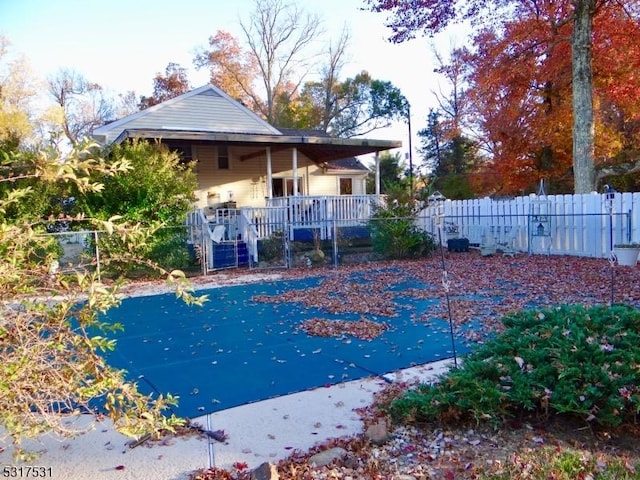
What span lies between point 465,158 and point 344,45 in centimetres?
1333

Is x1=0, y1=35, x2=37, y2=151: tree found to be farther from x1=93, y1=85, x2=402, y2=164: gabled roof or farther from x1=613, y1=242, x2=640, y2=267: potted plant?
x1=613, y1=242, x2=640, y2=267: potted plant

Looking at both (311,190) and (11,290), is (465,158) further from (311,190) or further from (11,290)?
(11,290)

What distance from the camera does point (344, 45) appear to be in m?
38.0

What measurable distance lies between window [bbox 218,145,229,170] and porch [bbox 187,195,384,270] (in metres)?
3.52

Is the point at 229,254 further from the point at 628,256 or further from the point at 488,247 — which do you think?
the point at 628,256

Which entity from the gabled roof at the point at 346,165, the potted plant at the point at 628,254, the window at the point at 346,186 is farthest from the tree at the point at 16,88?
the potted plant at the point at 628,254

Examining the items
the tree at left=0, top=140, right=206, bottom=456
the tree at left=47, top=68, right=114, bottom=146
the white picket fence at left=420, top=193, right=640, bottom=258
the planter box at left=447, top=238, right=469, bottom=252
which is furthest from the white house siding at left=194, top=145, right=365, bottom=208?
the tree at left=47, top=68, right=114, bottom=146

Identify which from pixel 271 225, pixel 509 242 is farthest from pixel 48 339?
pixel 509 242

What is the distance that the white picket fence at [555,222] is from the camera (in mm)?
11883

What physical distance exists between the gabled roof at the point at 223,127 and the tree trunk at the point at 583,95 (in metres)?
5.71

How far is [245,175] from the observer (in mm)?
18953

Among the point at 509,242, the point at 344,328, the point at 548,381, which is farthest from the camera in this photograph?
the point at 509,242

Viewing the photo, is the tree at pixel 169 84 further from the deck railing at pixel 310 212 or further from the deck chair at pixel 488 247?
the deck chair at pixel 488 247

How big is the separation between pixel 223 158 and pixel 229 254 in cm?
613
